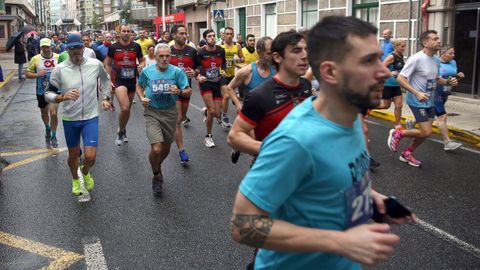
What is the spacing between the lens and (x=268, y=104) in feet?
13.0

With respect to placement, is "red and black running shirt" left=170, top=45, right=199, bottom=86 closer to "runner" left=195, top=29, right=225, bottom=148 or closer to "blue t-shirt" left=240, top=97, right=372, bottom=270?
"runner" left=195, top=29, right=225, bottom=148

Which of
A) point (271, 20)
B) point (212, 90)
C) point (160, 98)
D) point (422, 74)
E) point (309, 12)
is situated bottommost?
point (212, 90)

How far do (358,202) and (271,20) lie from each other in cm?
2290

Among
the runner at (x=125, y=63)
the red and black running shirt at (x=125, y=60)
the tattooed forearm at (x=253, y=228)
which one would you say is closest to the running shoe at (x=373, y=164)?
the runner at (x=125, y=63)

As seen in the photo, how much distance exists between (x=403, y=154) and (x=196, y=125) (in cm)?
495

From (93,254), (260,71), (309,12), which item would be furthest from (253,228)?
(309,12)

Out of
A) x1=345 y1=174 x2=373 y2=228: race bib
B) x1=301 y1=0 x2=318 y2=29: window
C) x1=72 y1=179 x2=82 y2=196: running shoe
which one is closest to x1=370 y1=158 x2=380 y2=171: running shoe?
x1=72 y1=179 x2=82 y2=196: running shoe

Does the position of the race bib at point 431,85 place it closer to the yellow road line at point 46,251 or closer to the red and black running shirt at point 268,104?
the red and black running shirt at point 268,104

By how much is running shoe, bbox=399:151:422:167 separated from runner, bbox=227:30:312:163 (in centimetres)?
389

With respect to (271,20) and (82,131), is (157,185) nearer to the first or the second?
(82,131)

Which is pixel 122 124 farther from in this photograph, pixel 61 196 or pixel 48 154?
pixel 61 196

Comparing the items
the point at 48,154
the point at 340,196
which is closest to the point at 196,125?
the point at 48,154

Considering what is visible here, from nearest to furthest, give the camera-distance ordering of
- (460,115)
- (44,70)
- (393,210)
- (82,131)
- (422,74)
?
1. (393,210)
2. (82,131)
3. (422,74)
4. (44,70)
5. (460,115)

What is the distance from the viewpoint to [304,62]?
399 cm
